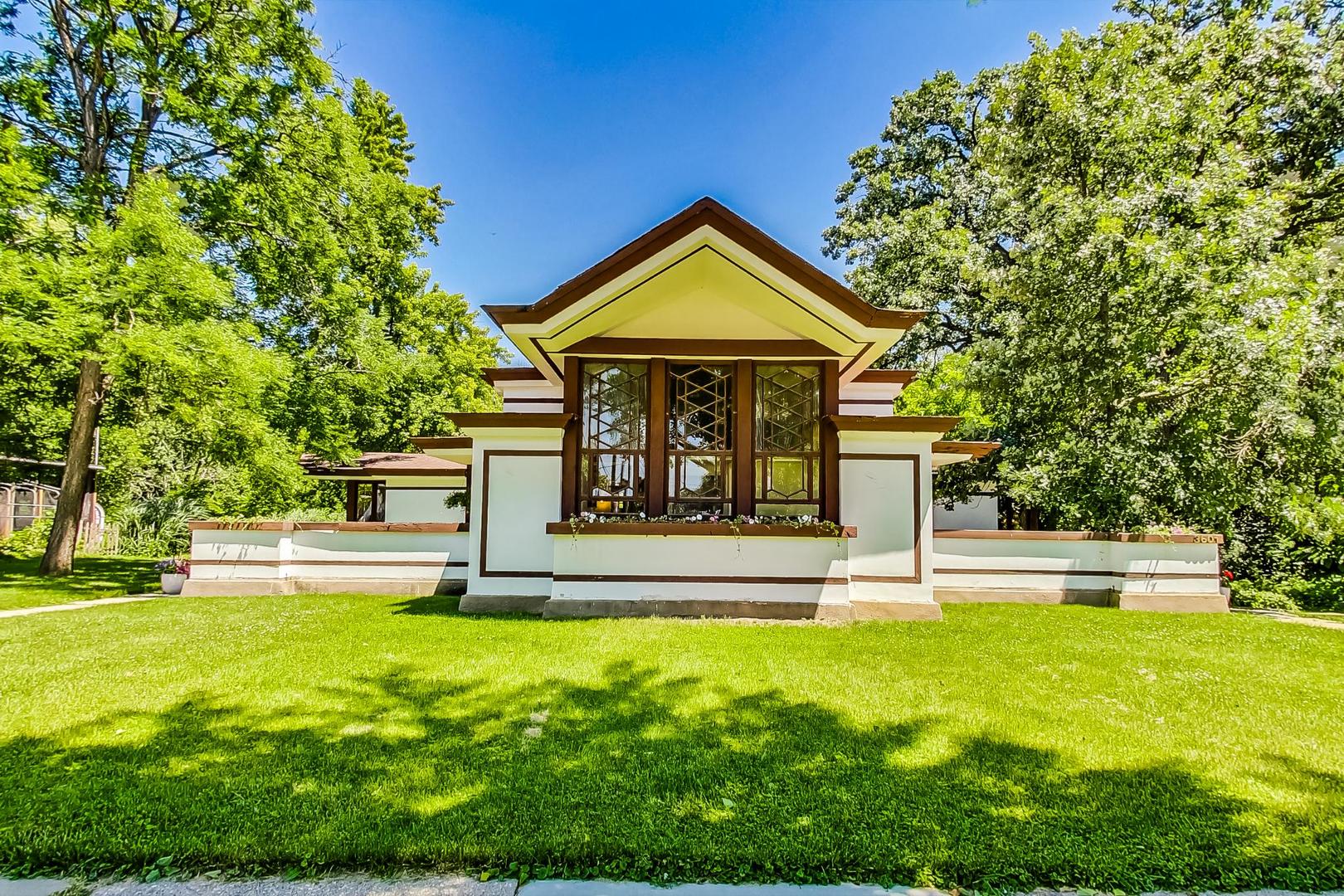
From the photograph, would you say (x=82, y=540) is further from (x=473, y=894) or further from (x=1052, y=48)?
(x=1052, y=48)

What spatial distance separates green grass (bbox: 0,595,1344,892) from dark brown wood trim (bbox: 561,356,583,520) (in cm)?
233

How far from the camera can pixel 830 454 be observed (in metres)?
7.94

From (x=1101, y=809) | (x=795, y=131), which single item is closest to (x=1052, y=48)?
(x=795, y=131)

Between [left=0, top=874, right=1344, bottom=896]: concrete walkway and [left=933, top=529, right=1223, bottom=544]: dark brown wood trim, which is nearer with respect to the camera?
[left=0, top=874, right=1344, bottom=896]: concrete walkway

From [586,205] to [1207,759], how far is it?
14.9 meters

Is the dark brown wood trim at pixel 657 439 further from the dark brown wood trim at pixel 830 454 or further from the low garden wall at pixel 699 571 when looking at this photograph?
the dark brown wood trim at pixel 830 454

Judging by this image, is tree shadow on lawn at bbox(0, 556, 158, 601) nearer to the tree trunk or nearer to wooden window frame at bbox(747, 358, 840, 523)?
the tree trunk

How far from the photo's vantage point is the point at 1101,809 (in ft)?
9.18

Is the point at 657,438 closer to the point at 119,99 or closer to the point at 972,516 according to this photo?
the point at 119,99

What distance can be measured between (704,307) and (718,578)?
370 cm

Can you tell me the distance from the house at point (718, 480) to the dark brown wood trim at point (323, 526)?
52 millimetres

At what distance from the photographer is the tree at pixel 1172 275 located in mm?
10195

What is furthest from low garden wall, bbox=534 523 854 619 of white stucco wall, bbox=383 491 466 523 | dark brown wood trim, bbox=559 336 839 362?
white stucco wall, bbox=383 491 466 523

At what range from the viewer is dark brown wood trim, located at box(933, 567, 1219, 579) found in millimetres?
8867
